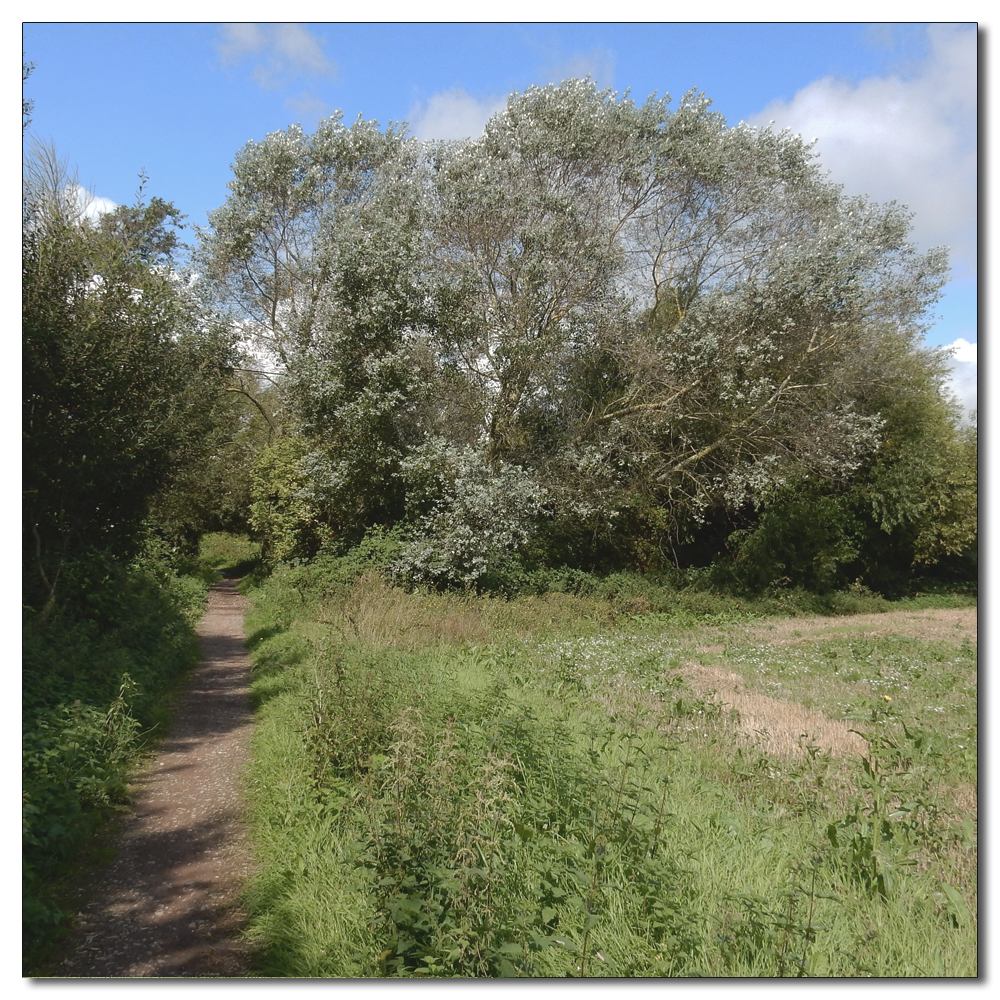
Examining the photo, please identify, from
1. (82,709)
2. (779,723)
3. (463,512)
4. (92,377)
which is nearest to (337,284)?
(463,512)

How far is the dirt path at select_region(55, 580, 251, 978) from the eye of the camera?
165 inches

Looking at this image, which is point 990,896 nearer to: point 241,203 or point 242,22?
point 242,22

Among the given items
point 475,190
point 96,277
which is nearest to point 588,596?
point 475,190

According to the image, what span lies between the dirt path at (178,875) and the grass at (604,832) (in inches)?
9.7

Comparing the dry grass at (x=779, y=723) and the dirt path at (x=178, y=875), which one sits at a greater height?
the dry grass at (x=779, y=723)

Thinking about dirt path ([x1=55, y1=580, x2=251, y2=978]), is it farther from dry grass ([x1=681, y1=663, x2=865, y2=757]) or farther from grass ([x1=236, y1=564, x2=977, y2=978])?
dry grass ([x1=681, y1=663, x2=865, y2=757])

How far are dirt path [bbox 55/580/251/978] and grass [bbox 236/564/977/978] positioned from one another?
0.25 metres

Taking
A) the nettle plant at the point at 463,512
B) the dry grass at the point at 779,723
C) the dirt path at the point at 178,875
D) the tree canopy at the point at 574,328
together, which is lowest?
the dirt path at the point at 178,875

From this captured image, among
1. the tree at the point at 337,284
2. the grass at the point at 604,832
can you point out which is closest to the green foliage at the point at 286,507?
the tree at the point at 337,284

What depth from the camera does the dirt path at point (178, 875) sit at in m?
4.18

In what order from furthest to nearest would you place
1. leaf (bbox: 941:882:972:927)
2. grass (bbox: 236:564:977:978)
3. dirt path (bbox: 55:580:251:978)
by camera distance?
dirt path (bbox: 55:580:251:978) < leaf (bbox: 941:882:972:927) < grass (bbox: 236:564:977:978)

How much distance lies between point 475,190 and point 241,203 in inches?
309

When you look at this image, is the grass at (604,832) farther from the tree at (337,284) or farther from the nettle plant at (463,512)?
the tree at (337,284)

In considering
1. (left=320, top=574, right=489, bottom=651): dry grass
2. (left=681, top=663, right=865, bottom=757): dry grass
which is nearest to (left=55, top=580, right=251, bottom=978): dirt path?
(left=320, top=574, right=489, bottom=651): dry grass
